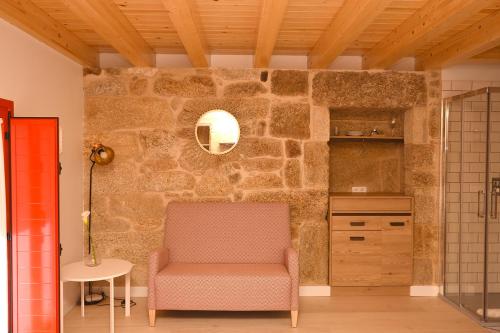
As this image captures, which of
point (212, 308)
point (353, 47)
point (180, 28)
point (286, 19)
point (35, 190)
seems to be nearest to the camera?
point (35, 190)

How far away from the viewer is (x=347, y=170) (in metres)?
4.77

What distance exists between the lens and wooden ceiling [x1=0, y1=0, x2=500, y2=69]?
2.75 m

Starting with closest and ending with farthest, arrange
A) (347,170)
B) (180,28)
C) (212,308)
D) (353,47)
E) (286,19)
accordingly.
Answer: (180,28) < (286,19) < (212,308) < (353,47) < (347,170)

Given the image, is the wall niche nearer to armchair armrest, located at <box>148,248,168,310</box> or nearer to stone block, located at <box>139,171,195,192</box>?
stone block, located at <box>139,171,195,192</box>

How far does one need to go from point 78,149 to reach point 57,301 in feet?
5.44

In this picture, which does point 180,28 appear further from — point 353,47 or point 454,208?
point 454,208

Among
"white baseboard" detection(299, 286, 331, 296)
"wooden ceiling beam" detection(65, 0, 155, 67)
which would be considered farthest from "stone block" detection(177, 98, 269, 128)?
"white baseboard" detection(299, 286, 331, 296)

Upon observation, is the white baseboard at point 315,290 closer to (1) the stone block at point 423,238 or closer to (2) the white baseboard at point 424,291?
(2) the white baseboard at point 424,291

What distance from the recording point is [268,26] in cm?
297

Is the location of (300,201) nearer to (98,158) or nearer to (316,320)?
(316,320)

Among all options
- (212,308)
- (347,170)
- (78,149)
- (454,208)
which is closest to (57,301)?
(212,308)

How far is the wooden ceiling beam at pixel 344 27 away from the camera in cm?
262

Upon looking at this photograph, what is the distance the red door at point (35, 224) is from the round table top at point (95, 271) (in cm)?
29

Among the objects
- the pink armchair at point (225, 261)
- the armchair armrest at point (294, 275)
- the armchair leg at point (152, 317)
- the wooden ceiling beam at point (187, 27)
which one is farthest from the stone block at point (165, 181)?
the armchair armrest at point (294, 275)
